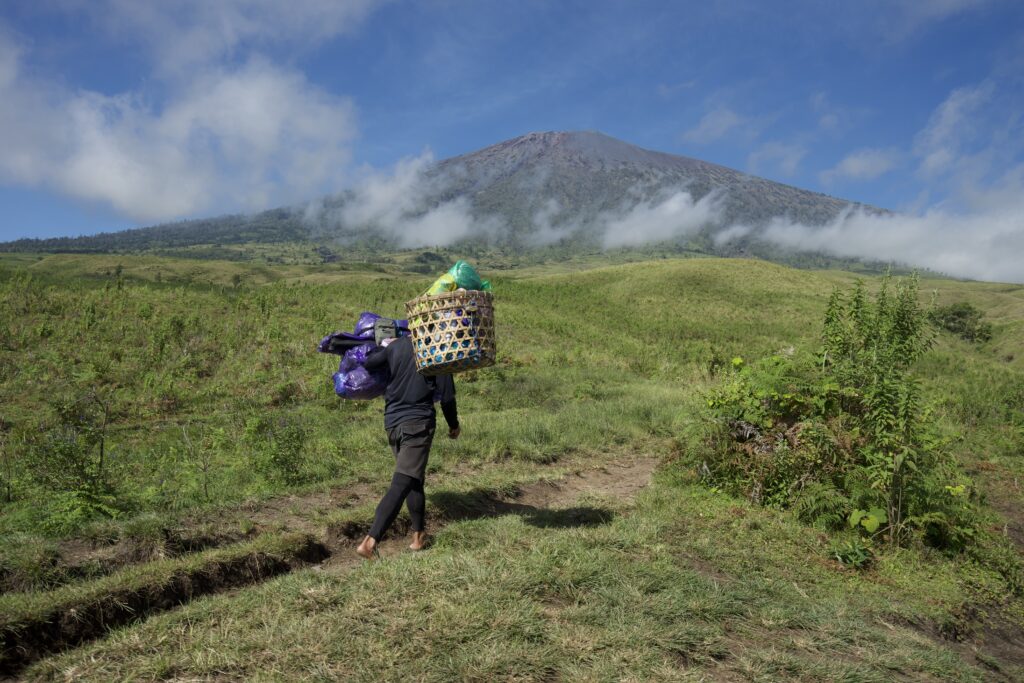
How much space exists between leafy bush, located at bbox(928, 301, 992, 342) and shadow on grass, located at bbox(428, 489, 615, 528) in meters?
38.0

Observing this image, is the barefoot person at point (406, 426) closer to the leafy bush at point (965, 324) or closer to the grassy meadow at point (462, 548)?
the grassy meadow at point (462, 548)

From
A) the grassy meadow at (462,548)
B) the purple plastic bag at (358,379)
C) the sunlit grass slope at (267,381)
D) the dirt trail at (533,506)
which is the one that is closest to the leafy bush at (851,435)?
the grassy meadow at (462,548)

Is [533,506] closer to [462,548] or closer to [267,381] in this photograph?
[462,548]

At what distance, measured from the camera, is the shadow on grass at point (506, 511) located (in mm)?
5992

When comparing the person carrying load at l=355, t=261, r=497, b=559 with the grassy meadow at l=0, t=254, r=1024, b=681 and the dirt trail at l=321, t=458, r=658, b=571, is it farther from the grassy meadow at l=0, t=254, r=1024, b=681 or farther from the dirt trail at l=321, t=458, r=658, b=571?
the grassy meadow at l=0, t=254, r=1024, b=681

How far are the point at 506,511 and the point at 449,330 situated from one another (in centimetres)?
270

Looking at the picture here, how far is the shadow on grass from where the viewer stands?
5.99 meters

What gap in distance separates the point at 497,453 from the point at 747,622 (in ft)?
15.8

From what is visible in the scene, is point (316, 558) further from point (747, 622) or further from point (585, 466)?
point (585, 466)

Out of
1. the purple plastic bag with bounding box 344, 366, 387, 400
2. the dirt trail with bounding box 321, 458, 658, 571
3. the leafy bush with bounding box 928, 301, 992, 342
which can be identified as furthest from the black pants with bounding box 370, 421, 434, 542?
the leafy bush with bounding box 928, 301, 992, 342

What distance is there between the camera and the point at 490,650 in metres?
3.31

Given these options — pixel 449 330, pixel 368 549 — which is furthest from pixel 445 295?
pixel 368 549

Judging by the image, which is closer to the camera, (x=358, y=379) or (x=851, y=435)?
(x=358, y=379)

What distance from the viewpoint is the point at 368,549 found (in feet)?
16.1
